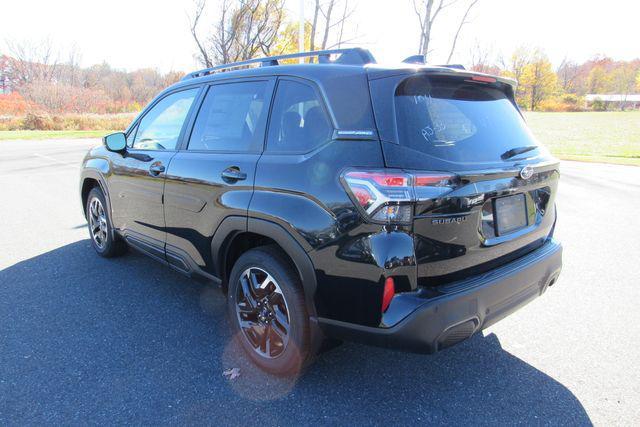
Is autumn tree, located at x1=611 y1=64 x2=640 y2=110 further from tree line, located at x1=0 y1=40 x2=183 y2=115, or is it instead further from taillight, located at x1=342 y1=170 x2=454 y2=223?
taillight, located at x1=342 y1=170 x2=454 y2=223

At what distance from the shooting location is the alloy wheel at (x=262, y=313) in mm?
2553

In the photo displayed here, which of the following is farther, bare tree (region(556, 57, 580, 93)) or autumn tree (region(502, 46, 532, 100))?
bare tree (region(556, 57, 580, 93))

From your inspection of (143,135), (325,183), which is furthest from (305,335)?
(143,135)

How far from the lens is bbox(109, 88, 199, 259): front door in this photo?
341 centimetres

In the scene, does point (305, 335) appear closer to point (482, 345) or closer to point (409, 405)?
point (409, 405)

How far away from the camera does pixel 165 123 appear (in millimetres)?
3617

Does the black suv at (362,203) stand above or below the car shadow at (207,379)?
above

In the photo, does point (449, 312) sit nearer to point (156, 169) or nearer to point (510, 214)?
point (510, 214)

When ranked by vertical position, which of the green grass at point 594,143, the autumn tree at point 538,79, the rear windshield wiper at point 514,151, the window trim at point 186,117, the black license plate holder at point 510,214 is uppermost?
the autumn tree at point 538,79

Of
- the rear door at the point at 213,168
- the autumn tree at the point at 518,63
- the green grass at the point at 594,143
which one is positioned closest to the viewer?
the rear door at the point at 213,168

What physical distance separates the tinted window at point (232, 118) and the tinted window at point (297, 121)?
0.12 m

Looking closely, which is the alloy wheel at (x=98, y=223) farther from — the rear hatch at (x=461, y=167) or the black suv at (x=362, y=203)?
the rear hatch at (x=461, y=167)

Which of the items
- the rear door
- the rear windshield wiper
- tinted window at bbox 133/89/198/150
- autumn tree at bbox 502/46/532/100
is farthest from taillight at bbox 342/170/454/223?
autumn tree at bbox 502/46/532/100

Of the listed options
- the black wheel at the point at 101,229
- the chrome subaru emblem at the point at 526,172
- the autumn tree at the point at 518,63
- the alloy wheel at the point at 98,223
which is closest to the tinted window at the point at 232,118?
the chrome subaru emblem at the point at 526,172
